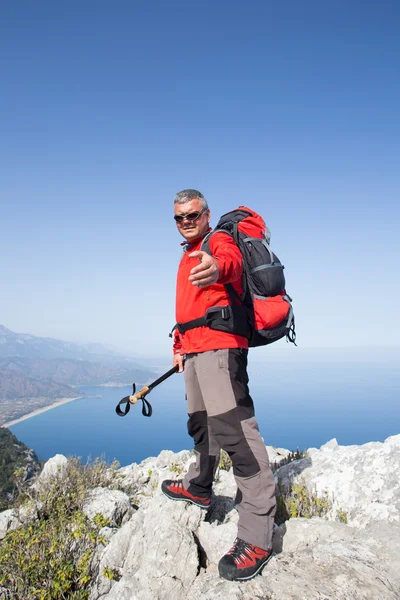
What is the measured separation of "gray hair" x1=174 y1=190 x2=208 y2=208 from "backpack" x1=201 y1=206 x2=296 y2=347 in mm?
388

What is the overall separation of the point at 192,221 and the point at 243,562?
302 cm

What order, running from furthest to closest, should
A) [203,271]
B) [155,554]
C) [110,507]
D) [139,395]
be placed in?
[110,507] < [139,395] < [155,554] < [203,271]

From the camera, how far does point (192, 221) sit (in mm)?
3582

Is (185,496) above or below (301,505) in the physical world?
above

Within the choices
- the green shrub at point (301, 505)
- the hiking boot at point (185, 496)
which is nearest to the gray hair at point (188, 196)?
the hiking boot at point (185, 496)

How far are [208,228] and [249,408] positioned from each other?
184 cm

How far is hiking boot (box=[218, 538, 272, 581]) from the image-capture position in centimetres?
279

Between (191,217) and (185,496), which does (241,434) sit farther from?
(191,217)

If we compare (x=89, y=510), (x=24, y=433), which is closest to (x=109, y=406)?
(x=24, y=433)

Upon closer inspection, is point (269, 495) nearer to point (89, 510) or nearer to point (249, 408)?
point (249, 408)

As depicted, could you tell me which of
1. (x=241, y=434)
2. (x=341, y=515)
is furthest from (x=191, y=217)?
(x=341, y=515)

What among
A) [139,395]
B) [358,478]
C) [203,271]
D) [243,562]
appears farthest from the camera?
[358,478]

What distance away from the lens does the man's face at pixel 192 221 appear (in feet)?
11.6

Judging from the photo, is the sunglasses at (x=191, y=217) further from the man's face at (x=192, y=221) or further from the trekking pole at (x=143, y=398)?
the trekking pole at (x=143, y=398)
